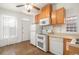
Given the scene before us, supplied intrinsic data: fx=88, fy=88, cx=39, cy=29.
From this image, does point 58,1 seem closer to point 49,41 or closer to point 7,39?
point 49,41

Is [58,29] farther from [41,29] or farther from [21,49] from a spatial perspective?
[21,49]

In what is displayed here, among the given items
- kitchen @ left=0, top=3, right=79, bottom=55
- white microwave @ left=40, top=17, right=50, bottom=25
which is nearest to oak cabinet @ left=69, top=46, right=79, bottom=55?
kitchen @ left=0, top=3, right=79, bottom=55

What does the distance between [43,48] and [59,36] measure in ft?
0.89

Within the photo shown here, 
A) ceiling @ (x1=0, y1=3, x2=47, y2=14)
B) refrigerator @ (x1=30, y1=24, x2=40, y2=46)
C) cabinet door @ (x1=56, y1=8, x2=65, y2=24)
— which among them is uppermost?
ceiling @ (x1=0, y1=3, x2=47, y2=14)

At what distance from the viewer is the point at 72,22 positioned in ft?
3.57

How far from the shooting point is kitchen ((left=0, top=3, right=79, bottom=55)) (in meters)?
1.11

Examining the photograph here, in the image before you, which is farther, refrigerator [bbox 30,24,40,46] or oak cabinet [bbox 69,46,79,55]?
refrigerator [bbox 30,24,40,46]

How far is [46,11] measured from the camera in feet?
3.99

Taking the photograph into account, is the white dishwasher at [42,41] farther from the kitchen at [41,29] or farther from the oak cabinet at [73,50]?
the oak cabinet at [73,50]

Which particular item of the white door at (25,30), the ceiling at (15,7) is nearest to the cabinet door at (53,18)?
the ceiling at (15,7)

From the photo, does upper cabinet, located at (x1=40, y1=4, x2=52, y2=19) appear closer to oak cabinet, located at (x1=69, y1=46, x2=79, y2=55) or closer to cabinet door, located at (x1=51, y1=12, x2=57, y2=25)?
cabinet door, located at (x1=51, y1=12, x2=57, y2=25)

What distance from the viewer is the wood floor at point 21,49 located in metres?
1.14
